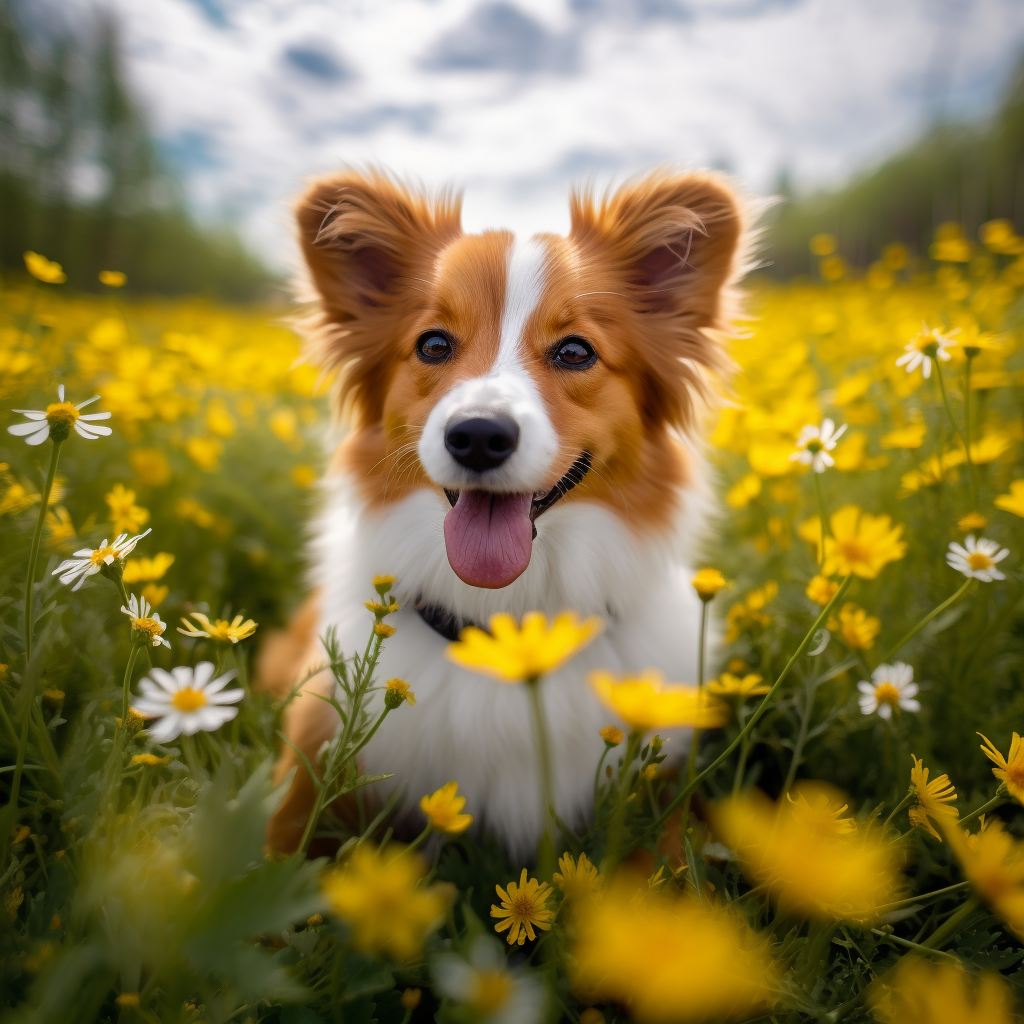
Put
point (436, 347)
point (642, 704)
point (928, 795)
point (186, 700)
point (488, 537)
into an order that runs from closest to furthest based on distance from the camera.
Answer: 1. point (642, 704)
2. point (186, 700)
3. point (928, 795)
4. point (488, 537)
5. point (436, 347)

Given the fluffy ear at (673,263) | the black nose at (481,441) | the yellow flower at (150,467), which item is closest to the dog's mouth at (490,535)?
the black nose at (481,441)

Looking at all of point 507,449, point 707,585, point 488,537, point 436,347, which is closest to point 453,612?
point 488,537

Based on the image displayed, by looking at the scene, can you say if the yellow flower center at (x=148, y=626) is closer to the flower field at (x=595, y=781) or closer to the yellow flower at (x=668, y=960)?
Answer: the flower field at (x=595, y=781)

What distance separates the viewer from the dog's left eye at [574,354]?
232 cm

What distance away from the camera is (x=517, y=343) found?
2.27 meters

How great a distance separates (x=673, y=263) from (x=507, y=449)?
1370 mm

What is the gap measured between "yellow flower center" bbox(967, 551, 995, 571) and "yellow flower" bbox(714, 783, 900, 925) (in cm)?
73

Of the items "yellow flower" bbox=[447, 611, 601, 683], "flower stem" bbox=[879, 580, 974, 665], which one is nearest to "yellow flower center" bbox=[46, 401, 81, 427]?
"yellow flower" bbox=[447, 611, 601, 683]

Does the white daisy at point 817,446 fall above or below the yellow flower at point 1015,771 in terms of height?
above

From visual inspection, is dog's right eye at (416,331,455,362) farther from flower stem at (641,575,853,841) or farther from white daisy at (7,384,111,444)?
flower stem at (641,575,853,841)

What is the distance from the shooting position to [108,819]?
112cm

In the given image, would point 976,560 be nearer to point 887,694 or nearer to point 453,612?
point 887,694

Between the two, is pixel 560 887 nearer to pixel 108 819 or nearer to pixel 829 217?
pixel 108 819

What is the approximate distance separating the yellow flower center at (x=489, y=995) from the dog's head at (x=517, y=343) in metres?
1.31
